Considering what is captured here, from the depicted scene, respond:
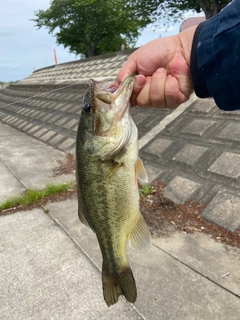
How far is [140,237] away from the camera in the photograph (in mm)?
1972

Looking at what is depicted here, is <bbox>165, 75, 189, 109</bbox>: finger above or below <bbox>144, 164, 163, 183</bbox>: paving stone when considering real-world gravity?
above

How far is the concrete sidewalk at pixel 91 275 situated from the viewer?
2.76 metres

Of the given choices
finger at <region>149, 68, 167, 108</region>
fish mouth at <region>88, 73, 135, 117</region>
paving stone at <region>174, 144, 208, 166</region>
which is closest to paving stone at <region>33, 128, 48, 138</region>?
paving stone at <region>174, 144, 208, 166</region>

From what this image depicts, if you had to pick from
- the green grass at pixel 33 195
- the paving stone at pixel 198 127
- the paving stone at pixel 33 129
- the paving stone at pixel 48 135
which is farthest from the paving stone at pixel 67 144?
the paving stone at pixel 198 127

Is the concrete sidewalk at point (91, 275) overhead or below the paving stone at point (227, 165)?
below

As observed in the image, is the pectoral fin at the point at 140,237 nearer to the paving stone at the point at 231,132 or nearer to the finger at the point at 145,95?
the finger at the point at 145,95

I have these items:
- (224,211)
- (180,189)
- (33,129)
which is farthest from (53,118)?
(224,211)

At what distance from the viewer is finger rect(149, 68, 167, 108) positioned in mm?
1945

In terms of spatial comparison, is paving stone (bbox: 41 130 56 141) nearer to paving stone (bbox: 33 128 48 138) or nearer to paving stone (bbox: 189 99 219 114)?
paving stone (bbox: 33 128 48 138)

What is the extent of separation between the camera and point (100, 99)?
5.79 feet

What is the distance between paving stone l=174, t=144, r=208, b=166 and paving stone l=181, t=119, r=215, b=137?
29 cm

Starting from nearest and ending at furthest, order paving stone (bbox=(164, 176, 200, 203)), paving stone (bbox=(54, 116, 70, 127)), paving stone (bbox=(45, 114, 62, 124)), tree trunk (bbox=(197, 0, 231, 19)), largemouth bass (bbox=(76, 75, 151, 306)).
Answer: largemouth bass (bbox=(76, 75, 151, 306)) < paving stone (bbox=(164, 176, 200, 203)) < paving stone (bbox=(54, 116, 70, 127)) < paving stone (bbox=(45, 114, 62, 124)) < tree trunk (bbox=(197, 0, 231, 19))

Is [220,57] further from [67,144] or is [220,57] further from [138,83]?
[67,144]

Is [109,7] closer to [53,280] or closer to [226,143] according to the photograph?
[226,143]
